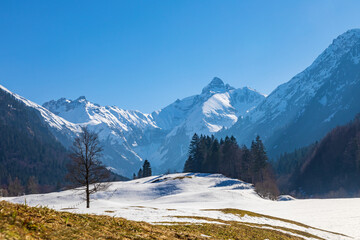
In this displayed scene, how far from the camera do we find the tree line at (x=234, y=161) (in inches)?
3900

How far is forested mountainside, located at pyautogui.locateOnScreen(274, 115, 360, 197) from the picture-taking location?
130 meters

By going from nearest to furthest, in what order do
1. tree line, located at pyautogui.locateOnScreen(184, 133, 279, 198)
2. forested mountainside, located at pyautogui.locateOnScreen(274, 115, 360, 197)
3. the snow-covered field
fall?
1. the snow-covered field
2. tree line, located at pyautogui.locateOnScreen(184, 133, 279, 198)
3. forested mountainside, located at pyautogui.locateOnScreen(274, 115, 360, 197)

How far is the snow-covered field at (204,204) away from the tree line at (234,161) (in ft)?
49.4

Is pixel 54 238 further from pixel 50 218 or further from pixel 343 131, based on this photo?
pixel 343 131

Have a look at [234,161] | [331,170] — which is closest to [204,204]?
[234,161]

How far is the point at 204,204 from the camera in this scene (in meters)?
55.9

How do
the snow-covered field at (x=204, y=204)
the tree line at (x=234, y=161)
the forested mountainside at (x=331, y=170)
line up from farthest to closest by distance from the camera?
the forested mountainside at (x=331, y=170) < the tree line at (x=234, y=161) < the snow-covered field at (x=204, y=204)

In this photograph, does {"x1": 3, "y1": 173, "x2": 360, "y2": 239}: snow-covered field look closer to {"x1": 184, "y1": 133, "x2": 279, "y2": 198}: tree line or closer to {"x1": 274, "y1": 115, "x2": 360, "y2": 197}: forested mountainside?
{"x1": 184, "y1": 133, "x2": 279, "y2": 198}: tree line

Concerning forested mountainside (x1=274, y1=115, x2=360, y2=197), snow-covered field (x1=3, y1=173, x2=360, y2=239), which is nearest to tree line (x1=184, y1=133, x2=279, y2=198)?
snow-covered field (x1=3, y1=173, x2=360, y2=239)

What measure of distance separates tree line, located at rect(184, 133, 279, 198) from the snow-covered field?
15.0 m

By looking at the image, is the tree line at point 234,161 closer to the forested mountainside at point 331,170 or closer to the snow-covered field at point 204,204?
the snow-covered field at point 204,204

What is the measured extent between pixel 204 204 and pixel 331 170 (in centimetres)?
12091

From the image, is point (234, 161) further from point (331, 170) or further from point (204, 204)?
point (331, 170)

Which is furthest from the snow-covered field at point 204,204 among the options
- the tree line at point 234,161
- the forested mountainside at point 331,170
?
the forested mountainside at point 331,170
